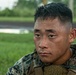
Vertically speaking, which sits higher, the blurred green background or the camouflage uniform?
the blurred green background

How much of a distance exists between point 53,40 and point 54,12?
220 millimetres

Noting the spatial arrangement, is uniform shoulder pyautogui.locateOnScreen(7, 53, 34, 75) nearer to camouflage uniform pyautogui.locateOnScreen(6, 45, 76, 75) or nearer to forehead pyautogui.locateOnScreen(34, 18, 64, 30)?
camouflage uniform pyautogui.locateOnScreen(6, 45, 76, 75)

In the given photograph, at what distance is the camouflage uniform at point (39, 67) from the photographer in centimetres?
263

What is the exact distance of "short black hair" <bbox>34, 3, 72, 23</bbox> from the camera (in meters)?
2.59

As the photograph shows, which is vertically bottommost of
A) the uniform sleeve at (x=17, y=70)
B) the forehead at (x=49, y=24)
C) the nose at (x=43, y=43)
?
the uniform sleeve at (x=17, y=70)

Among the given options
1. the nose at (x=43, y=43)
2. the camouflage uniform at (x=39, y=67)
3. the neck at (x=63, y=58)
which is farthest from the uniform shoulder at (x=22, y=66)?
the nose at (x=43, y=43)

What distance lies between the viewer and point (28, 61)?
2832 millimetres

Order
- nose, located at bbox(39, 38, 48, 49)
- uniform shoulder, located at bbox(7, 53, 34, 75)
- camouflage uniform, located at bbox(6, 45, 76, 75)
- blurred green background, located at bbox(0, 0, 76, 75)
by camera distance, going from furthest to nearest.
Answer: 1. blurred green background, located at bbox(0, 0, 76, 75)
2. uniform shoulder, located at bbox(7, 53, 34, 75)
3. camouflage uniform, located at bbox(6, 45, 76, 75)
4. nose, located at bbox(39, 38, 48, 49)

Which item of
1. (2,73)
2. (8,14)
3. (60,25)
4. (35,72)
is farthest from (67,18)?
(8,14)

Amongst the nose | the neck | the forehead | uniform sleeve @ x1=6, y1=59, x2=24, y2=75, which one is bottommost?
uniform sleeve @ x1=6, y1=59, x2=24, y2=75

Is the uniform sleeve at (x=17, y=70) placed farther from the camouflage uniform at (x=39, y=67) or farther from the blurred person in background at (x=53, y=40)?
the blurred person in background at (x=53, y=40)

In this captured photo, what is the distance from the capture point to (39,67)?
2.71 m

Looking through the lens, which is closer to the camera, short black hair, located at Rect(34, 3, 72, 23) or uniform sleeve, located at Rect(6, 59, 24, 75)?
short black hair, located at Rect(34, 3, 72, 23)

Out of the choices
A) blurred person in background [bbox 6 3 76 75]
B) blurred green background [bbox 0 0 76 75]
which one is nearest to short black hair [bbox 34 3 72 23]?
blurred person in background [bbox 6 3 76 75]
